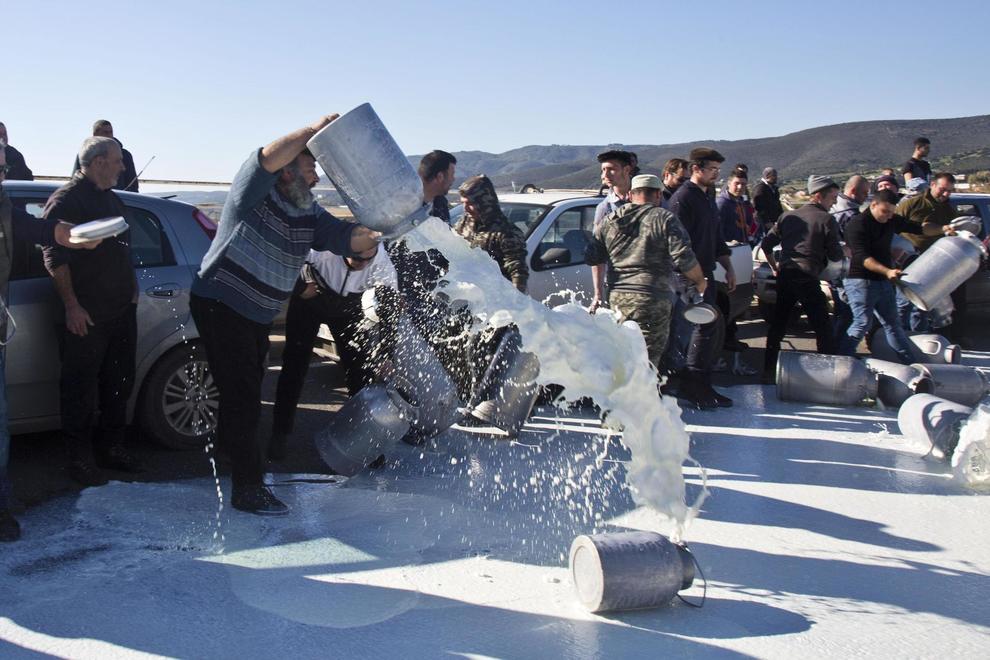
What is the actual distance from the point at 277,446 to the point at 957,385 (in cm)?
526

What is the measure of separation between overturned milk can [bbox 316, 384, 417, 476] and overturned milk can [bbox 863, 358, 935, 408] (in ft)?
14.2

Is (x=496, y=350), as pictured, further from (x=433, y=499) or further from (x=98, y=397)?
(x=98, y=397)

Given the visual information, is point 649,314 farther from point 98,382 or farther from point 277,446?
point 98,382

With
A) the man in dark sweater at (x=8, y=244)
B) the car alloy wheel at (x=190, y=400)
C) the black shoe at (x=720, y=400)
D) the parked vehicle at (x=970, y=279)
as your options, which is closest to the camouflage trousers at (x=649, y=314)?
the black shoe at (x=720, y=400)

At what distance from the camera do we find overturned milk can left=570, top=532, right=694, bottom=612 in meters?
3.64

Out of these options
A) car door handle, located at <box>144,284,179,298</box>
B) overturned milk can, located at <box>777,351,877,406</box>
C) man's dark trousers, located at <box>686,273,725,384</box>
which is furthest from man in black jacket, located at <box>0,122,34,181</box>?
overturned milk can, located at <box>777,351,877,406</box>

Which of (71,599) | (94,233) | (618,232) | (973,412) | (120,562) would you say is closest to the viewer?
(71,599)

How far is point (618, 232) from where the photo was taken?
6523mm

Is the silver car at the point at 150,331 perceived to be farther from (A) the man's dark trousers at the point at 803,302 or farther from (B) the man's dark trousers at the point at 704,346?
(A) the man's dark trousers at the point at 803,302

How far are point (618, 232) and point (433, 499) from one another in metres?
2.44

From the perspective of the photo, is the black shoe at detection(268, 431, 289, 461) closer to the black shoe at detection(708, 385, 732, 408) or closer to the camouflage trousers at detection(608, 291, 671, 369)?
the camouflage trousers at detection(608, 291, 671, 369)

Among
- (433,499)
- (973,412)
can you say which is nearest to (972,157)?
(973,412)

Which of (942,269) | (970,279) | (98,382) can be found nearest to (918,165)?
(970,279)

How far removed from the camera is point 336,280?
18.8 ft
